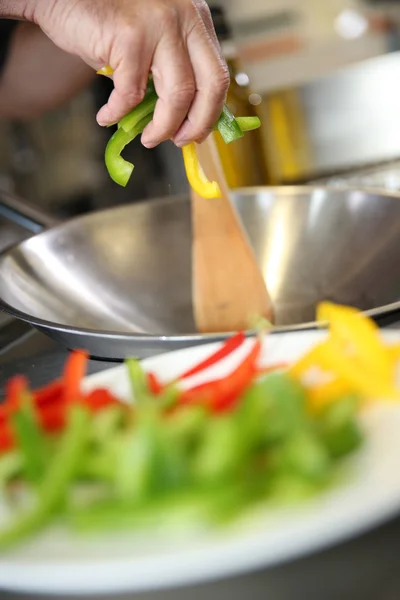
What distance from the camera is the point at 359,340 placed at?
0.46m

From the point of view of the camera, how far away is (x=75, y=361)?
0.49 metres

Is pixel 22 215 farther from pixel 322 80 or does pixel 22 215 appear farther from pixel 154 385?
pixel 322 80

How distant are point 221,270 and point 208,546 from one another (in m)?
0.52

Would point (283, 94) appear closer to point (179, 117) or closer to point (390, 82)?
point (390, 82)

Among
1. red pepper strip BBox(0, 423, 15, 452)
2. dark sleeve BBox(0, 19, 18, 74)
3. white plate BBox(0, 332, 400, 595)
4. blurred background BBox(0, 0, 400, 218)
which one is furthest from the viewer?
blurred background BBox(0, 0, 400, 218)

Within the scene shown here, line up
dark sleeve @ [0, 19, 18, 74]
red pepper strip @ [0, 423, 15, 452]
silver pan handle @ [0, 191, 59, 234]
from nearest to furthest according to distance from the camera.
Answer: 1. red pepper strip @ [0, 423, 15, 452]
2. silver pan handle @ [0, 191, 59, 234]
3. dark sleeve @ [0, 19, 18, 74]

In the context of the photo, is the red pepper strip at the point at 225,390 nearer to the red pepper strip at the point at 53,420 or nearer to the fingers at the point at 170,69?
the red pepper strip at the point at 53,420

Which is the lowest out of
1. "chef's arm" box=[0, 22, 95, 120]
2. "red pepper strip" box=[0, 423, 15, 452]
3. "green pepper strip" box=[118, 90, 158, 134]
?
"chef's arm" box=[0, 22, 95, 120]

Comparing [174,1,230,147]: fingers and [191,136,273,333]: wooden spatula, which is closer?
[174,1,230,147]: fingers

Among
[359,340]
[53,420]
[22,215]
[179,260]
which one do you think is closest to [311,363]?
[359,340]

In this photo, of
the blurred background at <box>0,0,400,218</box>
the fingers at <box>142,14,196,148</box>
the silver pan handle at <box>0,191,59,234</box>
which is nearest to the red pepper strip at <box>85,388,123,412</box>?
the fingers at <box>142,14,196,148</box>

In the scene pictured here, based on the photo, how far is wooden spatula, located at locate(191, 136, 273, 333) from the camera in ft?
2.77

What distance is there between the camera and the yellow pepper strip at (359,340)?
0.45 meters

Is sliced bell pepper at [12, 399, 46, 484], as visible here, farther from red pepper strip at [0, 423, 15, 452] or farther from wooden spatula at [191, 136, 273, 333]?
wooden spatula at [191, 136, 273, 333]
